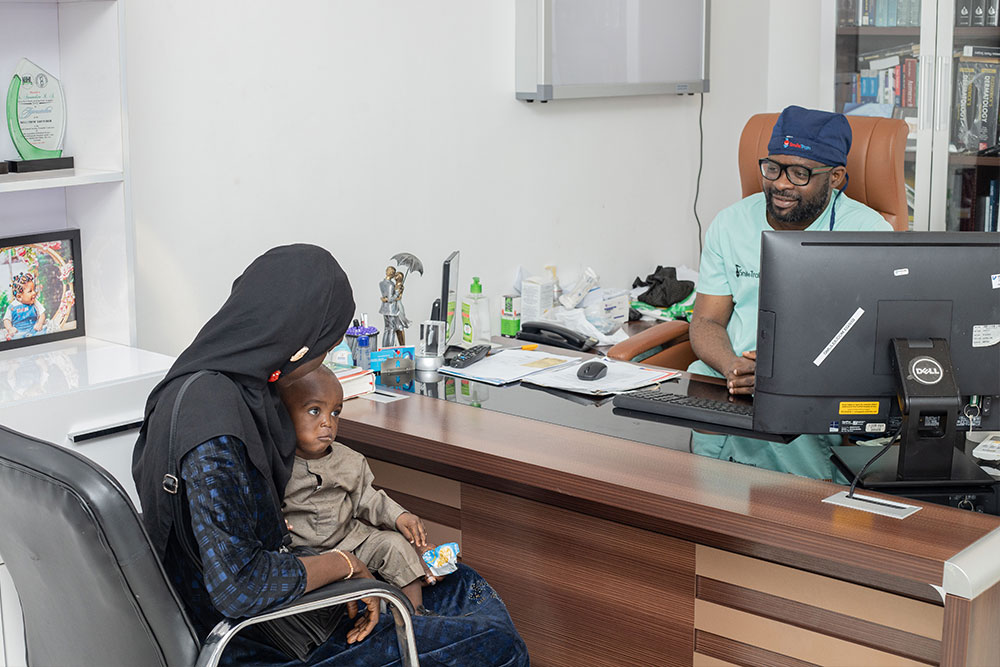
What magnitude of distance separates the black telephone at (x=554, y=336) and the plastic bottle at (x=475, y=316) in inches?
5.7

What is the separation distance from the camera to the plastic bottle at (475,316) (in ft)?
10.9

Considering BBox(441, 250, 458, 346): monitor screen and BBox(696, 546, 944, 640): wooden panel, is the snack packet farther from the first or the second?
BBox(441, 250, 458, 346): monitor screen

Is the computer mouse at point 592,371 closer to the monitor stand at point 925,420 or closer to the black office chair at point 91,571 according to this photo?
the monitor stand at point 925,420

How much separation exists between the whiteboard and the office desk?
5.09 feet

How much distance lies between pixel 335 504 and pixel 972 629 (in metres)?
1.06

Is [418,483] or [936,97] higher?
[936,97]

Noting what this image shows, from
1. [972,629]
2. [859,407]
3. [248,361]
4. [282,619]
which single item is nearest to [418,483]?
[282,619]

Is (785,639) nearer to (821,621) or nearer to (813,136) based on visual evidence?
(821,621)

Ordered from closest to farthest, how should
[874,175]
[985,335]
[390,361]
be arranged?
[985,335], [390,361], [874,175]

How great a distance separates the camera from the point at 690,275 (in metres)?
4.14

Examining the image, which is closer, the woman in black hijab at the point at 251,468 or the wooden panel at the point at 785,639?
the woman in black hijab at the point at 251,468

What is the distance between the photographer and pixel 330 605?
159cm

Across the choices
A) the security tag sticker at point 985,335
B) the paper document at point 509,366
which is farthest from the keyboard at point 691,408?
the security tag sticker at point 985,335

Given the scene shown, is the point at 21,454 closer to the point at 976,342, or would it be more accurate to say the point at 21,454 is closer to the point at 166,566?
the point at 166,566
